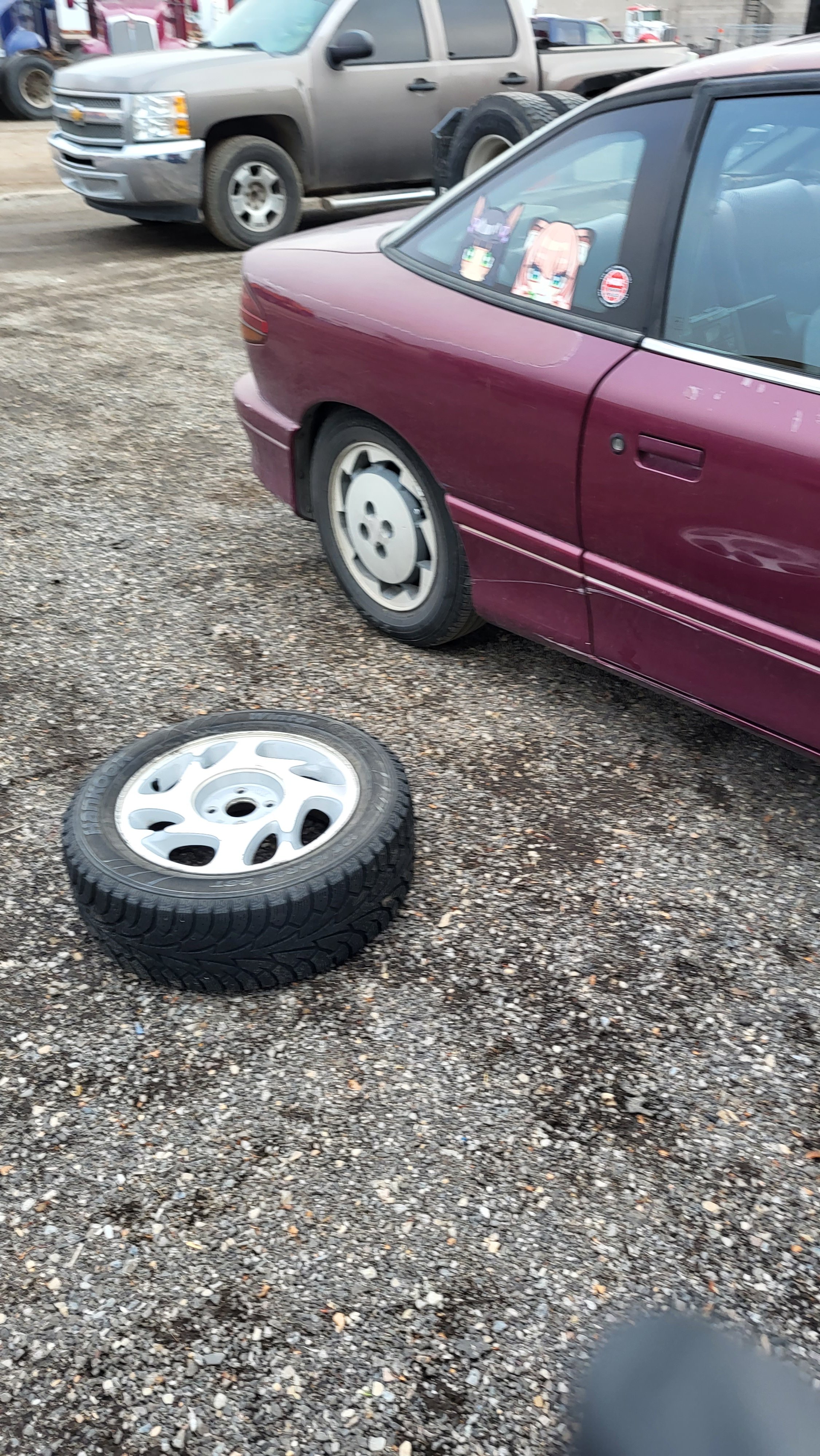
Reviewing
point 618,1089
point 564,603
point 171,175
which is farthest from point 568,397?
point 171,175

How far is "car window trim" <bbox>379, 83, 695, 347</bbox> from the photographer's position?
2729 mm

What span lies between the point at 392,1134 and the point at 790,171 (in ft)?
7.20

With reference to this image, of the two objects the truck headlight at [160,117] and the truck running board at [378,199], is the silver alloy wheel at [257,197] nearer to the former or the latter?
the truck running board at [378,199]

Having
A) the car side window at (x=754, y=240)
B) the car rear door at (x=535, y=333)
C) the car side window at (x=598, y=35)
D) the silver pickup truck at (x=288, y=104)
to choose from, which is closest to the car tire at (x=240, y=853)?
the car rear door at (x=535, y=333)

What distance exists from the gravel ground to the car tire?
127 millimetres

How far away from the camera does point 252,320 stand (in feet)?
12.6

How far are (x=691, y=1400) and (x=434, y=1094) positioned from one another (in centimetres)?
69

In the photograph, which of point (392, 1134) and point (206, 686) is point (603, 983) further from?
point (206, 686)

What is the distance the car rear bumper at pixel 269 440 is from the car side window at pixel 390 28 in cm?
646

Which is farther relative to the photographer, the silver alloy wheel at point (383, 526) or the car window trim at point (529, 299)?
the silver alloy wheel at point (383, 526)

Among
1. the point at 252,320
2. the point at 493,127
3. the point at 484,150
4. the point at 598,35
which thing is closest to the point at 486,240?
the point at 252,320

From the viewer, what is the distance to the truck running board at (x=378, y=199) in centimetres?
957

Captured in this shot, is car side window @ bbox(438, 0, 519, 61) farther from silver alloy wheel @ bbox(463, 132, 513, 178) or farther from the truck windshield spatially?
silver alloy wheel @ bbox(463, 132, 513, 178)

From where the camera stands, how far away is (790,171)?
2.56 meters
